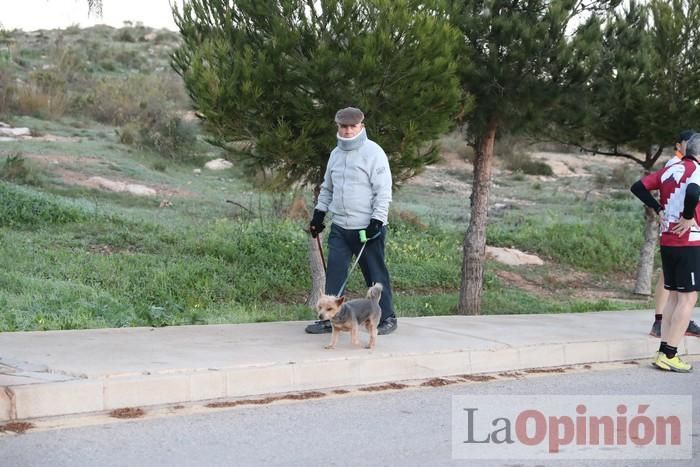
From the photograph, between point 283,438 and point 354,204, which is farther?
point 354,204

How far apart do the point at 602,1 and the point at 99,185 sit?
11.8 m

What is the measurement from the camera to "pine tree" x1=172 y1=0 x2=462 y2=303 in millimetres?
10352

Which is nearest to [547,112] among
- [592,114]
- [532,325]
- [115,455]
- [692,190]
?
A: [592,114]

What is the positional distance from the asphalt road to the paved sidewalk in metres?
0.29

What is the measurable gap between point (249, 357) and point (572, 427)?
244 cm

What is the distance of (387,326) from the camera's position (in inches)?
350

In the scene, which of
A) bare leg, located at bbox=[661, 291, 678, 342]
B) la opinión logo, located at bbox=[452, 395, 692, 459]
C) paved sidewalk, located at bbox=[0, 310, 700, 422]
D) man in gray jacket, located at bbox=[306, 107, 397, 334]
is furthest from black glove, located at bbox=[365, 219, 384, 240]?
bare leg, located at bbox=[661, 291, 678, 342]

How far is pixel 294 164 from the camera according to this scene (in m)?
11.1

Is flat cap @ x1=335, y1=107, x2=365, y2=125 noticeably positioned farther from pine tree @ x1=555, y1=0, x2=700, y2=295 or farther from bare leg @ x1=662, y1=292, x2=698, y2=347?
pine tree @ x1=555, y1=0, x2=700, y2=295

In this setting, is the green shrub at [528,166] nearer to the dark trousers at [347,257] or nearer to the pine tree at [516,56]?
the pine tree at [516,56]

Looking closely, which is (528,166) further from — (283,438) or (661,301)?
(283,438)

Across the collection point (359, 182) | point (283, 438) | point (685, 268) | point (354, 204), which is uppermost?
point (359, 182)

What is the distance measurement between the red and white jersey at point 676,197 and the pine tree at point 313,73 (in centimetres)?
310

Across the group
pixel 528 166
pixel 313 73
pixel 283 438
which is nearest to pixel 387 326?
pixel 313 73
